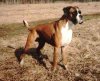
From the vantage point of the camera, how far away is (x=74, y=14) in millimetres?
6797

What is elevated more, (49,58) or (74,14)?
(74,14)

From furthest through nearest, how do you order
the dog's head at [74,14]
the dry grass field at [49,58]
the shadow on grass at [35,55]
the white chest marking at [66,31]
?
the shadow on grass at [35,55] < the dry grass field at [49,58] < the white chest marking at [66,31] < the dog's head at [74,14]

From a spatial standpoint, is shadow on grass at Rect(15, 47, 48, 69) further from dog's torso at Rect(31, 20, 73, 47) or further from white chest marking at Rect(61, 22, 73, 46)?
white chest marking at Rect(61, 22, 73, 46)

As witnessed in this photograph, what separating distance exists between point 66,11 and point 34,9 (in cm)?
865

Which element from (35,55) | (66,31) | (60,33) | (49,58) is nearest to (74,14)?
(66,31)

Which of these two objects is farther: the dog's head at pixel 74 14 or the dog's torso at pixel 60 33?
the dog's torso at pixel 60 33

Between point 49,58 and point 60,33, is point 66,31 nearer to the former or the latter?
point 60,33

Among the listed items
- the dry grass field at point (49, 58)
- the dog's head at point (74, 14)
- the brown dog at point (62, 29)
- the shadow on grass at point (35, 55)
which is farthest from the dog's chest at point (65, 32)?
the shadow on grass at point (35, 55)

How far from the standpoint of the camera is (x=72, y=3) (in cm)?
1788

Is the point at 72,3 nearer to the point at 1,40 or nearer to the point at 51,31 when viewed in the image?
the point at 1,40

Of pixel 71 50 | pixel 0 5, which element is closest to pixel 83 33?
pixel 71 50

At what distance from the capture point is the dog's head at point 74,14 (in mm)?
6738

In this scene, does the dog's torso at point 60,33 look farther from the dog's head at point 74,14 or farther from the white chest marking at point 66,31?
the dog's head at point 74,14

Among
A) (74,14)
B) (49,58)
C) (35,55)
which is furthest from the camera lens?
(35,55)
